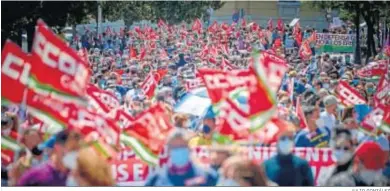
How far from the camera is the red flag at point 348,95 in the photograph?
34.7 feet

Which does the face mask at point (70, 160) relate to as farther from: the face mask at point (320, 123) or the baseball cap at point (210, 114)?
the face mask at point (320, 123)

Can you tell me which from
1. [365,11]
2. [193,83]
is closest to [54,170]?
[193,83]

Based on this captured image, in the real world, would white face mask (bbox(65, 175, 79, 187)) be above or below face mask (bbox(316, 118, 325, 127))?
below

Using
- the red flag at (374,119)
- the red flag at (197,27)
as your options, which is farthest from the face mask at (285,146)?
the red flag at (197,27)

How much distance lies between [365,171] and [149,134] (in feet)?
6.52

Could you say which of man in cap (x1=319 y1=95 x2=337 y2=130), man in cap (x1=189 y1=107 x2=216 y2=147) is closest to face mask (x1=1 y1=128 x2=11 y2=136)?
man in cap (x1=189 y1=107 x2=216 y2=147)

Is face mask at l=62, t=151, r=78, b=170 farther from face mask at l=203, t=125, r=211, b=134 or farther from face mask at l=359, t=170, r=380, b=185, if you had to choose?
face mask at l=359, t=170, r=380, b=185

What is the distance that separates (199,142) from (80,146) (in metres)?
1.08

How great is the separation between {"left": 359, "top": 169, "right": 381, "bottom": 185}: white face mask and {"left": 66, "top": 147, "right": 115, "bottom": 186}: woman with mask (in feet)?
7.30

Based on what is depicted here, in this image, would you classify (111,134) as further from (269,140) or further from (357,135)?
(357,135)

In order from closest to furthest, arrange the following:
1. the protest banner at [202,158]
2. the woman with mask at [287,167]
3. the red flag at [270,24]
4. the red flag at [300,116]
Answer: the woman with mask at [287,167] → the protest banner at [202,158] → the red flag at [300,116] → the red flag at [270,24]

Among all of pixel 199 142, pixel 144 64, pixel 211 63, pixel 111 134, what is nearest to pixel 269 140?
pixel 199 142

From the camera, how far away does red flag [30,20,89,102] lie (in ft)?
28.2

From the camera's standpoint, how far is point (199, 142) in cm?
907
